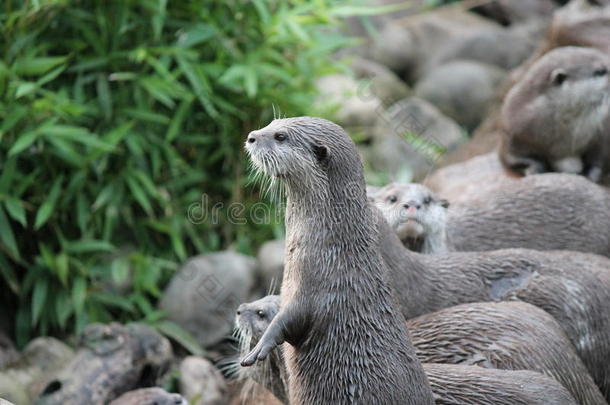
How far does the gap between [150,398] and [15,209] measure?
1.41m

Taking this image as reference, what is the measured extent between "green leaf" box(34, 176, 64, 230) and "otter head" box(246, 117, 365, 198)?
2235 millimetres

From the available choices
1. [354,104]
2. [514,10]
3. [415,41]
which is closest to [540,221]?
[354,104]

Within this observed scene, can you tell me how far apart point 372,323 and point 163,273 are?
2.79 metres

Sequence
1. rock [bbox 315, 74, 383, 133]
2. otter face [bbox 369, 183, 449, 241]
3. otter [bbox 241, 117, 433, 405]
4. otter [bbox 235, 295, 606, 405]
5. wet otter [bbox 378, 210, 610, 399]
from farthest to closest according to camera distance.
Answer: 1. rock [bbox 315, 74, 383, 133]
2. otter face [bbox 369, 183, 449, 241]
3. wet otter [bbox 378, 210, 610, 399]
4. otter [bbox 235, 295, 606, 405]
5. otter [bbox 241, 117, 433, 405]

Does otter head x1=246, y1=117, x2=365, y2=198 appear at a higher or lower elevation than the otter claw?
higher

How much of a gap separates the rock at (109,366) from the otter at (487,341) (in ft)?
3.15

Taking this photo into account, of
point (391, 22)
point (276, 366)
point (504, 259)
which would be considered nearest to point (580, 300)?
point (504, 259)

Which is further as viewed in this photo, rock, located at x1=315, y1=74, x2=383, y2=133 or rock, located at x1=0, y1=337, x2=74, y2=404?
rock, located at x1=315, y1=74, x2=383, y2=133

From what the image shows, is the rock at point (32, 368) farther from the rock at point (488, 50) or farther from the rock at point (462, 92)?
the rock at point (488, 50)

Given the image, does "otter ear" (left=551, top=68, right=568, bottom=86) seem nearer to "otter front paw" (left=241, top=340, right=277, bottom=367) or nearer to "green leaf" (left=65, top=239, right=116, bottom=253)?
"green leaf" (left=65, top=239, right=116, bottom=253)

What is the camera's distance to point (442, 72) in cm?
824

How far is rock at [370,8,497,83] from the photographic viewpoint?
28.6 feet

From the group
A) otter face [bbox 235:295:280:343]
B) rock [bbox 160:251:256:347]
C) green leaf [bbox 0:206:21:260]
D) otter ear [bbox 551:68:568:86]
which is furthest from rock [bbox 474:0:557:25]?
otter face [bbox 235:295:280:343]

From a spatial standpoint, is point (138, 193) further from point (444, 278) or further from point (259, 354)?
point (259, 354)
